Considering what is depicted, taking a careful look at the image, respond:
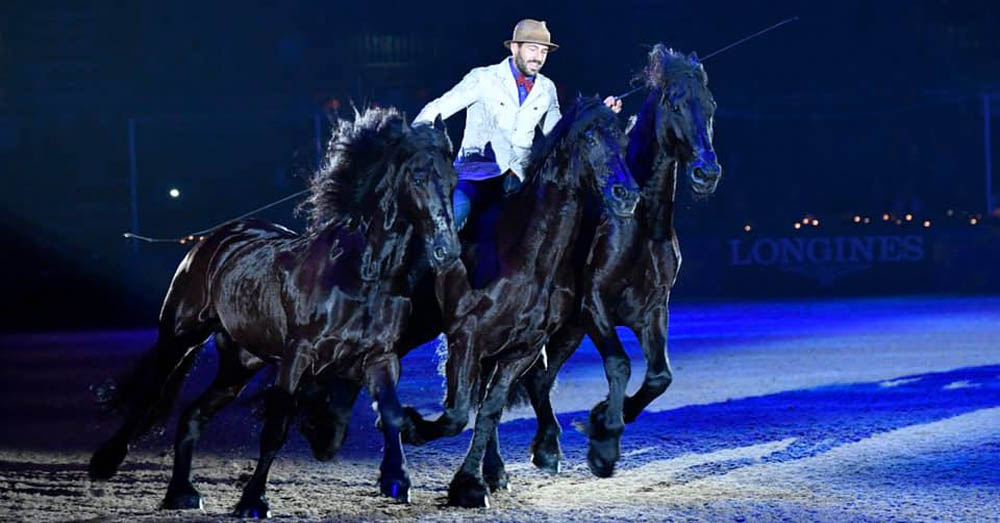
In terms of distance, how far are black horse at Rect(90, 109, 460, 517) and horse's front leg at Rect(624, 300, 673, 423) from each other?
1.30m

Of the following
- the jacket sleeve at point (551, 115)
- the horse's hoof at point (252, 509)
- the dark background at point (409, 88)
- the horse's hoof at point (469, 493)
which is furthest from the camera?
the dark background at point (409, 88)

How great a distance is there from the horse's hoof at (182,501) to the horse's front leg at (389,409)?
966mm

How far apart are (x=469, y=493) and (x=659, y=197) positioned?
1885 millimetres

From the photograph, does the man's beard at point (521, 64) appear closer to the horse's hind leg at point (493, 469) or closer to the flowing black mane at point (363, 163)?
the flowing black mane at point (363, 163)

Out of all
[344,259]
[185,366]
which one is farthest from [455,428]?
[185,366]

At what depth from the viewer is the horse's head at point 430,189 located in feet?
20.4

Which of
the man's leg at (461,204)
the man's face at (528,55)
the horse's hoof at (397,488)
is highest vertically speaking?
the man's face at (528,55)

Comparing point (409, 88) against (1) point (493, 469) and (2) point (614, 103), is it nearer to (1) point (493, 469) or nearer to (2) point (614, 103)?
(2) point (614, 103)

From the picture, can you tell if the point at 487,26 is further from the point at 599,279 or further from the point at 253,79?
the point at 599,279

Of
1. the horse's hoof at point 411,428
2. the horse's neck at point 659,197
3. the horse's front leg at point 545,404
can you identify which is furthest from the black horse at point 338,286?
the horse's neck at point 659,197

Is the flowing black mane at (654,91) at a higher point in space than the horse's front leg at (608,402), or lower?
higher

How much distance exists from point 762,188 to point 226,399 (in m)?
22.1

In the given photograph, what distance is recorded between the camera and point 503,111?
24.6 ft

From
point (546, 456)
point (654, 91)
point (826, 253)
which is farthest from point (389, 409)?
point (826, 253)
